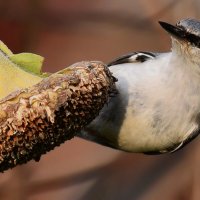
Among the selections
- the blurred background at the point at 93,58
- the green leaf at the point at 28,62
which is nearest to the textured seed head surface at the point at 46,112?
the green leaf at the point at 28,62

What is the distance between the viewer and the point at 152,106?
1.25m

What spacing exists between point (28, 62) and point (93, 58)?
5.09ft

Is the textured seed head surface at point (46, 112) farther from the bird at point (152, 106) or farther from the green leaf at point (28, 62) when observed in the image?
the bird at point (152, 106)

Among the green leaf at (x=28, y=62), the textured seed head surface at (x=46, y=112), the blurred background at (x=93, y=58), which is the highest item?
the green leaf at (x=28, y=62)

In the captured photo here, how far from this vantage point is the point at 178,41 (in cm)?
118

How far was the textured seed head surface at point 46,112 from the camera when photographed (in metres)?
0.79

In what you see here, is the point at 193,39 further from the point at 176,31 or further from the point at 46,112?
the point at 46,112

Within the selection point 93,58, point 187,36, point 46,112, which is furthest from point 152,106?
point 93,58

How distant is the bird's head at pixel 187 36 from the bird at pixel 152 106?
0.07 ft

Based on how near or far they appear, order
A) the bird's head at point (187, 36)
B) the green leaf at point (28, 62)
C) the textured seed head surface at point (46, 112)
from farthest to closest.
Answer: the bird's head at point (187, 36) → the green leaf at point (28, 62) → the textured seed head surface at point (46, 112)

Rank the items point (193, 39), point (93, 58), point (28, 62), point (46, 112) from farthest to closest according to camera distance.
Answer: point (93, 58) → point (193, 39) → point (28, 62) → point (46, 112)

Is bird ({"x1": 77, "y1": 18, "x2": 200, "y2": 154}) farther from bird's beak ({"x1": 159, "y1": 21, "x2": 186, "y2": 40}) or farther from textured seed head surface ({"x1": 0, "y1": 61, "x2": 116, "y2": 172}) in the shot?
textured seed head surface ({"x1": 0, "y1": 61, "x2": 116, "y2": 172})

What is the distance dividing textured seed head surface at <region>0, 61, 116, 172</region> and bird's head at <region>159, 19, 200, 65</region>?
0.32 m

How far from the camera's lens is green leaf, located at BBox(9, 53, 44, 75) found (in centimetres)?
95
